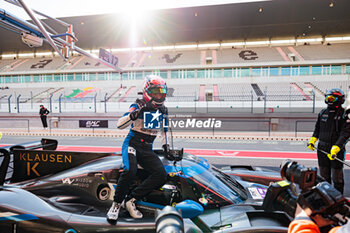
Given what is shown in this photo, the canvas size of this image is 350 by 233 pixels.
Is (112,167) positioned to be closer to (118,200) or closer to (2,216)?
(118,200)

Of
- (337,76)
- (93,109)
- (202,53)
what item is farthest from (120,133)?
(337,76)

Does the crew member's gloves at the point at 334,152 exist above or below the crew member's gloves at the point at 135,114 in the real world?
below

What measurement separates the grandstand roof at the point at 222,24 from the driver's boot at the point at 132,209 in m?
25.6

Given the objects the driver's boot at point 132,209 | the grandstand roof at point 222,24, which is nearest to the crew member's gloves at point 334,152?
the driver's boot at point 132,209

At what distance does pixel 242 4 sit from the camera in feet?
75.9

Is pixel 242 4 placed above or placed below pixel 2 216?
above

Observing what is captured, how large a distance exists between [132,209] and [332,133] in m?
3.65

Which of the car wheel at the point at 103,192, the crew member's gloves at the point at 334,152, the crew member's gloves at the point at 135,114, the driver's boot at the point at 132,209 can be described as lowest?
the driver's boot at the point at 132,209

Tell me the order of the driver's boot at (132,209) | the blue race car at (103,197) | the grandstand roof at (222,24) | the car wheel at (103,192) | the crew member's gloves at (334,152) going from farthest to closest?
the grandstand roof at (222,24), the crew member's gloves at (334,152), the car wheel at (103,192), the driver's boot at (132,209), the blue race car at (103,197)

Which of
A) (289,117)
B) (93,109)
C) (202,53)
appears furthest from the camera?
(202,53)

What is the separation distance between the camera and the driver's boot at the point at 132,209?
233cm

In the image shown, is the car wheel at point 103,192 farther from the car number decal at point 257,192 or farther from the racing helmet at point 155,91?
the car number decal at point 257,192

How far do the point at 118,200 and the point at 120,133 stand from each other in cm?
1128


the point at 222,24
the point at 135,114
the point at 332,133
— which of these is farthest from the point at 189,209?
the point at 222,24
